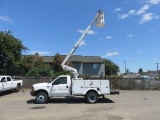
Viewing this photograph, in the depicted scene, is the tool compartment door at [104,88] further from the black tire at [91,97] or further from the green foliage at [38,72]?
the green foliage at [38,72]

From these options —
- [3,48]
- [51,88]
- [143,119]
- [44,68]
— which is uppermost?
[3,48]

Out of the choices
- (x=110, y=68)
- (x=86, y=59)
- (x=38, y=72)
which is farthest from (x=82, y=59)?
(x=38, y=72)

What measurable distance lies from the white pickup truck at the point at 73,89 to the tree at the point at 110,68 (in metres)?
57.1

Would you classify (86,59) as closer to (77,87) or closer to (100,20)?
(100,20)

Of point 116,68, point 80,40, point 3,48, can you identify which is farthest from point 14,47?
point 116,68

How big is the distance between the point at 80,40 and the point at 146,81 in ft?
48.3

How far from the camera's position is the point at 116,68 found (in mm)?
81938

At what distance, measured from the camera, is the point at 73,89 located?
65.4 feet

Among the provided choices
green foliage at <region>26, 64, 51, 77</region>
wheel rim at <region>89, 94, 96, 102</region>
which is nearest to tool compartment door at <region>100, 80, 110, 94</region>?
wheel rim at <region>89, 94, 96, 102</region>

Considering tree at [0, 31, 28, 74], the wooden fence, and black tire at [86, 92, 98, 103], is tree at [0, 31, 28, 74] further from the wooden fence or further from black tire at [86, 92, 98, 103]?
black tire at [86, 92, 98, 103]

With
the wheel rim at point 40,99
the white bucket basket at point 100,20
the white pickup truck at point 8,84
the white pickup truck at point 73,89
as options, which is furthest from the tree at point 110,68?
the wheel rim at point 40,99

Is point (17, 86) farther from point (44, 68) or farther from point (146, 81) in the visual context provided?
point (146, 81)

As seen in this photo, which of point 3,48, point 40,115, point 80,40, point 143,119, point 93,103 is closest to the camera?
point 143,119

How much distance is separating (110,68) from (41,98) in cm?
6028
